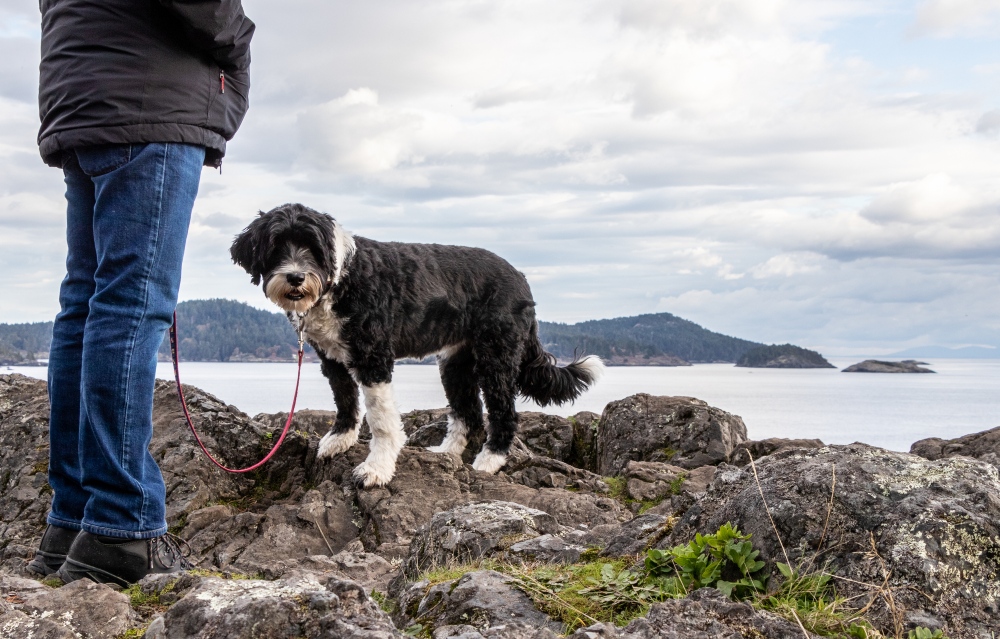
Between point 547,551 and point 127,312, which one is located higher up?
point 127,312

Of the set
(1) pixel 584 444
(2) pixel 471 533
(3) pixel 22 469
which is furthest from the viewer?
(1) pixel 584 444

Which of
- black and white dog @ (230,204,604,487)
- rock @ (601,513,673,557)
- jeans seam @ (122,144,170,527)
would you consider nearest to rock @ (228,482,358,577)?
black and white dog @ (230,204,604,487)

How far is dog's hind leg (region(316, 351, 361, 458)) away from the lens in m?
7.21

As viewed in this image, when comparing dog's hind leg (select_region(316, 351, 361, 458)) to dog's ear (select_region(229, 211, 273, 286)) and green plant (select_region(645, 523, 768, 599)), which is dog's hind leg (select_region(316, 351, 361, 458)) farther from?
Result: green plant (select_region(645, 523, 768, 599))

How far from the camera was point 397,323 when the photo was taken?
7133mm

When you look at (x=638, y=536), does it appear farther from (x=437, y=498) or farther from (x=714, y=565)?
(x=437, y=498)

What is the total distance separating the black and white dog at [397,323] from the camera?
21.3 feet

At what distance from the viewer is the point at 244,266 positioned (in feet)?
22.5

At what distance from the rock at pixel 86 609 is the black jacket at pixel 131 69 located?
1947 millimetres

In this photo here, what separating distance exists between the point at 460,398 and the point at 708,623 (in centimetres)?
616

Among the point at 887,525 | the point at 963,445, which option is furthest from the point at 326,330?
the point at 963,445

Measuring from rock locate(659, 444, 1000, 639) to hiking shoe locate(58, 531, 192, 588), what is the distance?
2.42 metres

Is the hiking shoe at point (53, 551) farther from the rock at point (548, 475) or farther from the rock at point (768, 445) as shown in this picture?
the rock at point (768, 445)

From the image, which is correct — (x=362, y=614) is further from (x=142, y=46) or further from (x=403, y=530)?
(x=403, y=530)
